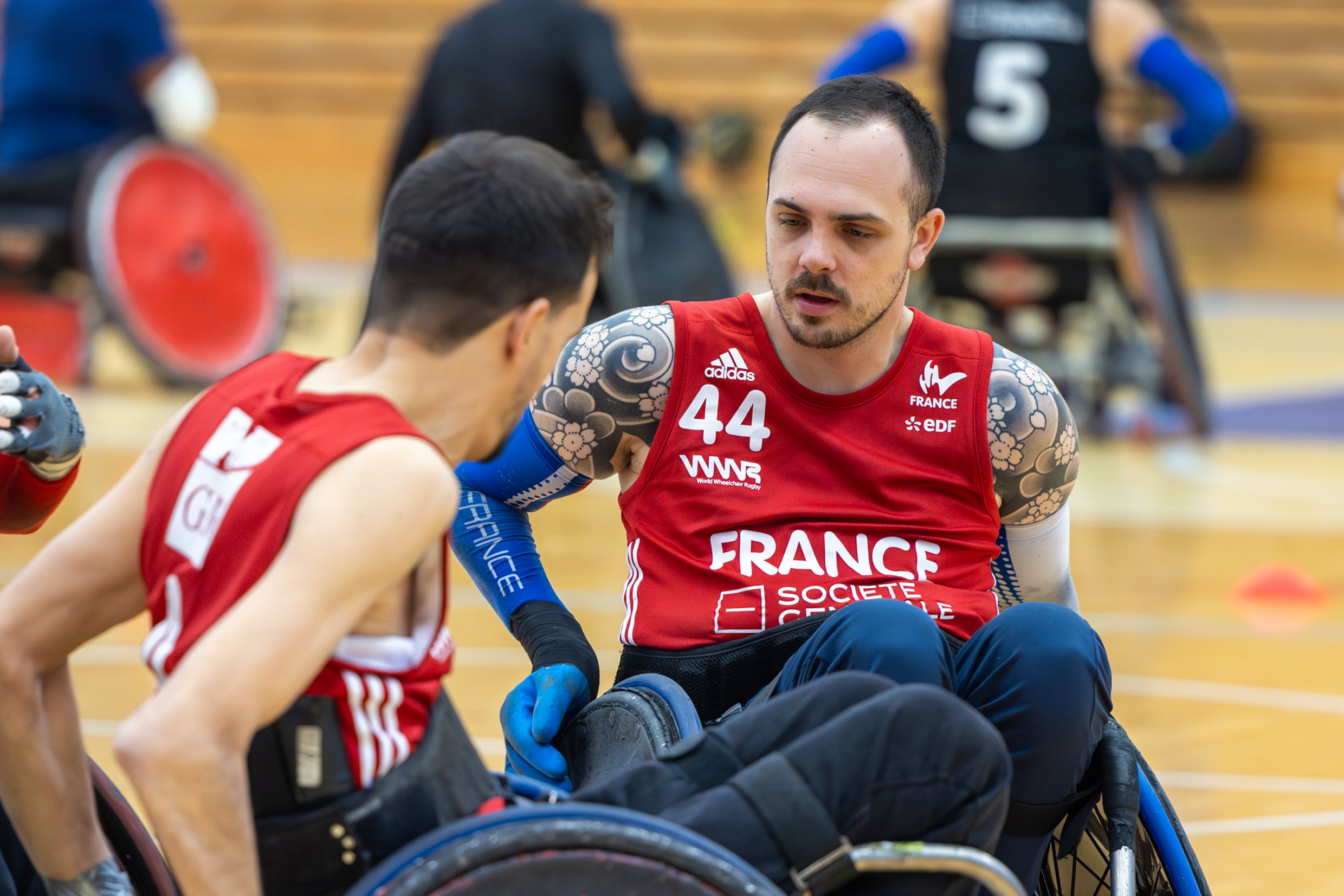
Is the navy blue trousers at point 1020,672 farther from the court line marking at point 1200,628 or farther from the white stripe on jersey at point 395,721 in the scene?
the court line marking at point 1200,628

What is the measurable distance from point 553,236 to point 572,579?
11.5ft

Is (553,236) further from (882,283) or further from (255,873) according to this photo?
(882,283)

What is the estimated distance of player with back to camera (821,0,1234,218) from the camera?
6.59 meters

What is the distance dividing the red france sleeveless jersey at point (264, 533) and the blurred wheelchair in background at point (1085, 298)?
549 centimetres

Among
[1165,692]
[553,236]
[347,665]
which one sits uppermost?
[553,236]

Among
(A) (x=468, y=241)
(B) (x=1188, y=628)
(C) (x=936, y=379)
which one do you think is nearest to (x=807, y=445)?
(C) (x=936, y=379)

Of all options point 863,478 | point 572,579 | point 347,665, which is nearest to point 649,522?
point 863,478

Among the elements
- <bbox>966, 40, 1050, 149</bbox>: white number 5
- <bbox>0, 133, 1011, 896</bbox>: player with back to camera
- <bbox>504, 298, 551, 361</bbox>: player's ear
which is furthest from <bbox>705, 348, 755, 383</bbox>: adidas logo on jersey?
<bbox>966, 40, 1050, 149</bbox>: white number 5

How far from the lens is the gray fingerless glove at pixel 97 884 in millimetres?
1649

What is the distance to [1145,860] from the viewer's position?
2.05 metres

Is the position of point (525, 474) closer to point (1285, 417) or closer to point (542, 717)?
point (542, 717)

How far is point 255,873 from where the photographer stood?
1410mm

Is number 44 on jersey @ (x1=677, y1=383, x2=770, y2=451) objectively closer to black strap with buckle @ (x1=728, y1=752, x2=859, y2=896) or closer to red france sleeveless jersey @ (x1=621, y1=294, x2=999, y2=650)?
red france sleeveless jersey @ (x1=621, y1=294, x2=999, y2=650)

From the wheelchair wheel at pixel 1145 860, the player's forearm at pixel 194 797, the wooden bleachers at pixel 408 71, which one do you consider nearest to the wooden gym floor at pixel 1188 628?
the wheelchair wheel at pixel 1145 860
